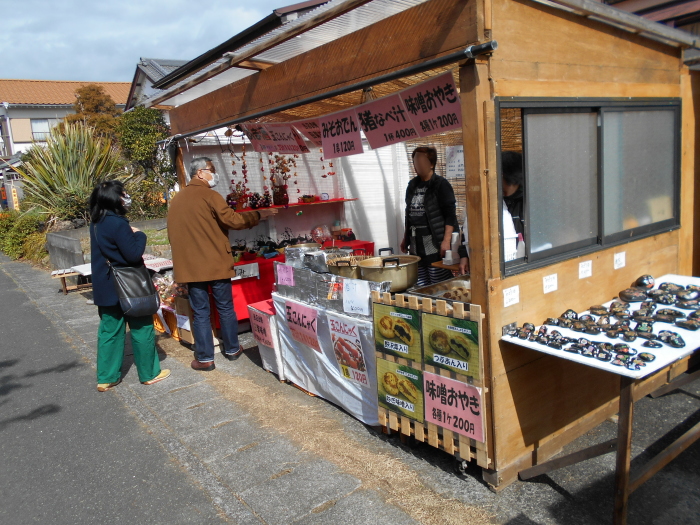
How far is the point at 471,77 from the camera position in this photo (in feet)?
8.39

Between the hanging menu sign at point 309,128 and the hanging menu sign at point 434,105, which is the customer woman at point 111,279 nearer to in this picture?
the hanging menu sign at point 309,128

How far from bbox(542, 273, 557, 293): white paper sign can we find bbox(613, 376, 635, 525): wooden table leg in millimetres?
757

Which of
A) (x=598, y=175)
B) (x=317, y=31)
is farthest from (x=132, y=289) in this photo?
(x=598, y=175)

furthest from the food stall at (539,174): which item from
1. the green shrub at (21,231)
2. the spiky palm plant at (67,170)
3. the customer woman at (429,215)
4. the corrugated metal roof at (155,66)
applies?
the corrugated metal roof at (155,66)

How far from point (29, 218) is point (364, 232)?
11.3 m

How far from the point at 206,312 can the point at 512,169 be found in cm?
318

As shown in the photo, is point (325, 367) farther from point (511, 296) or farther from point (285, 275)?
point (511, 296)

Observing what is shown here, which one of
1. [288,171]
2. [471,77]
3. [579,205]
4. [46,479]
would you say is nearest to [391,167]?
[288,171]

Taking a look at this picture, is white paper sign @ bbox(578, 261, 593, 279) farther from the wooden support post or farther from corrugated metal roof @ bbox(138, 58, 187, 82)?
corrugated metal roof @ bbox(138, 58, 187, 82)

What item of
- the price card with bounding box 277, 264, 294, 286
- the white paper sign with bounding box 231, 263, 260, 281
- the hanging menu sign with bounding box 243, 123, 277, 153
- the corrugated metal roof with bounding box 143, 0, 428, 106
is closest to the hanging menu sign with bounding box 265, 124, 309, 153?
the hanging menu sign with bounding box 243, 123, 277, 153

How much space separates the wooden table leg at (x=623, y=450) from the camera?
2.39 meters

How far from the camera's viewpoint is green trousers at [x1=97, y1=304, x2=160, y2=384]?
15.2ft

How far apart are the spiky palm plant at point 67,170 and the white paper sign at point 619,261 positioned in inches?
490

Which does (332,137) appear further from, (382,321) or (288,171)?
(288,171)
